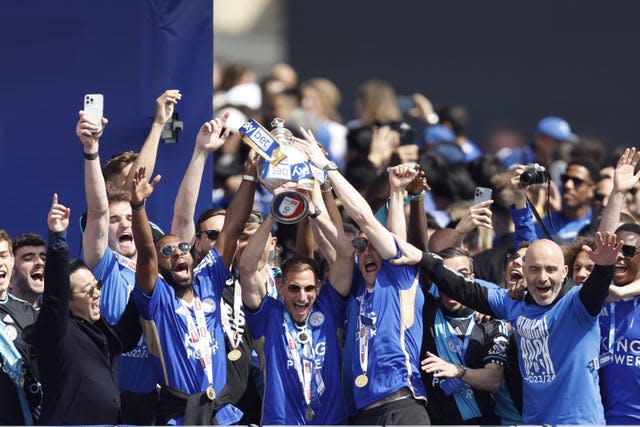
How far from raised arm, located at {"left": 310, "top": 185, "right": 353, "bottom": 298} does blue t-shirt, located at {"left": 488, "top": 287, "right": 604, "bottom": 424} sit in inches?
41.1

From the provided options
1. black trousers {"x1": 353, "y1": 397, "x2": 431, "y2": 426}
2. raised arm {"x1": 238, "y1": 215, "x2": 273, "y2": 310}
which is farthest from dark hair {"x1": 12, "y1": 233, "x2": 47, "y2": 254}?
black trousers {"x1": 353, "y1": 397, "x2": 431, "y2": 426}

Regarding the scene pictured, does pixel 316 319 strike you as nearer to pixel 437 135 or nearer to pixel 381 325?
pixel 381 325

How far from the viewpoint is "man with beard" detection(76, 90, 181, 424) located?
25.5 ft

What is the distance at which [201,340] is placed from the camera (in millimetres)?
7730

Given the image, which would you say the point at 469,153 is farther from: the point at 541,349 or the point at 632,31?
the point at 541,349

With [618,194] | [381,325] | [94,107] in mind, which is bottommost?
[381,325]

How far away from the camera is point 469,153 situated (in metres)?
14.6

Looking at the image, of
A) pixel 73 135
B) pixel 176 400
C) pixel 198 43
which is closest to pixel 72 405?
pixel 176 400

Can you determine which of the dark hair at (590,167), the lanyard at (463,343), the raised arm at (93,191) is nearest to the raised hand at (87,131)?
the raised arm at (93,191)

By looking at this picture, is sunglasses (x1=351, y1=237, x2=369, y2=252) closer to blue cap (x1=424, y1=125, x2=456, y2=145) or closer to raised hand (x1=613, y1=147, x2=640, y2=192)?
raised hand (x1=613, y1=147, x2=640, y2=192)

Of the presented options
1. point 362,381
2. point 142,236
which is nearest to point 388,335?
point 362,381

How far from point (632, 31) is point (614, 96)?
880 mm

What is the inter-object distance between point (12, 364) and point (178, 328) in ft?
2.96

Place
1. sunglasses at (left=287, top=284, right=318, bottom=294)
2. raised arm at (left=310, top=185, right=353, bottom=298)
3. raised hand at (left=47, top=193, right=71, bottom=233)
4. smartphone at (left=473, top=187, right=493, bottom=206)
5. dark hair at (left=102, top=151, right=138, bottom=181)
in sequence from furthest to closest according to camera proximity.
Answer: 1. dark hair at (left=102, top=151, right=138, bottom=181)
2. smartphone at (left=473, top=187, right=493, bottom=206)
3. raised arm at (left=310, top=185, right=353, bottom=298)
4. sunglasses at (left=287, top=284, right=318, bottom=294)
5. raised hand at (left=47, top=193, right=71, bottom=233)
